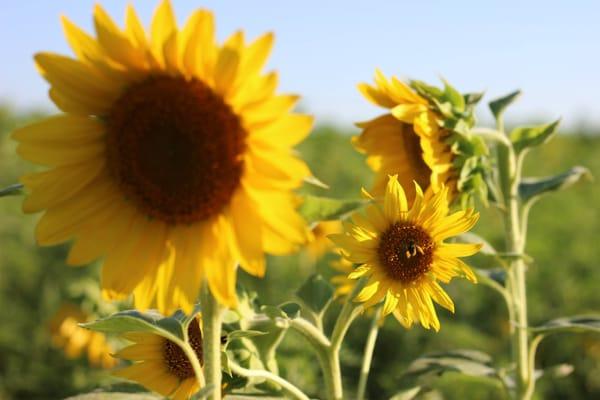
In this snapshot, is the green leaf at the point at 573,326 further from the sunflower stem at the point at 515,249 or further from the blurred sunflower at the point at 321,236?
the blurred sunflower at the point at 321,236

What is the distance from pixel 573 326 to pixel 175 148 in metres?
0.88

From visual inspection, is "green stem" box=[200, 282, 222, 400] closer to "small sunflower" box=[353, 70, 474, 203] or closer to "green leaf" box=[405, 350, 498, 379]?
"small sunflower" box=[353, 70, 474, 203]

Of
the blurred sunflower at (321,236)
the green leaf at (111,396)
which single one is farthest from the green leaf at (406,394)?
the blurred sunflower at (321,236)

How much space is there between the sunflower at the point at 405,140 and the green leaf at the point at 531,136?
0.28 meters

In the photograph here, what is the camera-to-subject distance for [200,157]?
990 mm

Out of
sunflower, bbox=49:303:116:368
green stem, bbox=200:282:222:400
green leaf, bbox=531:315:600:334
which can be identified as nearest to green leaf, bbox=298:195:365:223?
green stem, bbox=200:282:222:400

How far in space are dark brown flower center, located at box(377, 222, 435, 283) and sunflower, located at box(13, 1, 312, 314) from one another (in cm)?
42

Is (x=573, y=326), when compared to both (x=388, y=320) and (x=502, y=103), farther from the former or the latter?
(x=388, y=320)

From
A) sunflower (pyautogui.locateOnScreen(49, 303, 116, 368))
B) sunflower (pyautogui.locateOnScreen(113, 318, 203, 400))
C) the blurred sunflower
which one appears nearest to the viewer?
sunflower (pyautogui.locateOnScreen(113, 318, 203, 400))

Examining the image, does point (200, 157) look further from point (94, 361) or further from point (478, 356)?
point (94, 361)

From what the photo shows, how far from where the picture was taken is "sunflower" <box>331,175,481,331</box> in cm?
126

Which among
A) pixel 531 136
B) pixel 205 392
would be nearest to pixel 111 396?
pixel 205 392

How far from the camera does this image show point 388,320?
11.6 feet

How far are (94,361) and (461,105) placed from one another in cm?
235
